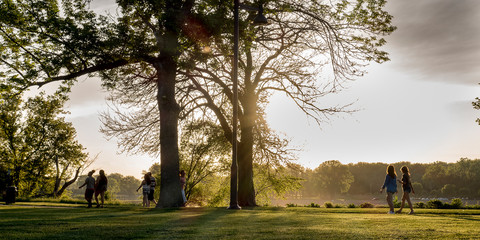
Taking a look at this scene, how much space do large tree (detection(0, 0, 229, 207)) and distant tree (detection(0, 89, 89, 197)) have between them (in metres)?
29.6

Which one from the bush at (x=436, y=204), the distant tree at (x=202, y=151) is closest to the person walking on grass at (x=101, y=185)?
the distant tree at (x=202, y=151)

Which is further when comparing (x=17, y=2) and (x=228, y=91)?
(x=228, y=91)

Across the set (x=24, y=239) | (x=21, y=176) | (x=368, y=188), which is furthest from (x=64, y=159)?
(x=368, y=188)

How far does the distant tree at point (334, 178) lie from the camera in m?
111

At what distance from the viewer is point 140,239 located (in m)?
6.84

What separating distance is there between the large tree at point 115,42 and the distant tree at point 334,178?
314 feet

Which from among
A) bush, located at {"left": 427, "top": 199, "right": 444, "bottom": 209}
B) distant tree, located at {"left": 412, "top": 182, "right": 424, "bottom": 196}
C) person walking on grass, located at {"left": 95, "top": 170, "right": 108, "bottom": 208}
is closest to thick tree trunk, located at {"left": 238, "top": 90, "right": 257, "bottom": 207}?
person walking on grass, located at {"left": 95, "top": 170, "right": 108, "bottom": 208}

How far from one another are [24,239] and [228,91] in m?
18.1

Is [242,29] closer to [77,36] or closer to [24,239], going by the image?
[77,36]

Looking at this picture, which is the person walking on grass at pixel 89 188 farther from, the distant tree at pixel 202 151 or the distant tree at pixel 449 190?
the distant tree at pixel 449 190

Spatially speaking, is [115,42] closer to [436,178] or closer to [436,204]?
[436,204]

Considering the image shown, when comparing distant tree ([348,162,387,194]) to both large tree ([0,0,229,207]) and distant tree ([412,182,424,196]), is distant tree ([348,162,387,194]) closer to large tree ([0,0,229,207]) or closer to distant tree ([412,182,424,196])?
distant tree ([412,182,424,196])

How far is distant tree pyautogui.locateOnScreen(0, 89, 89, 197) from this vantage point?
46531 mm

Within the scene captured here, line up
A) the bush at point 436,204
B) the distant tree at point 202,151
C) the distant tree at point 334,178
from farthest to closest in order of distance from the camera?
the distant tree at point 334,178 < the distant tree at point 202,151 < the bush at point 436,204
